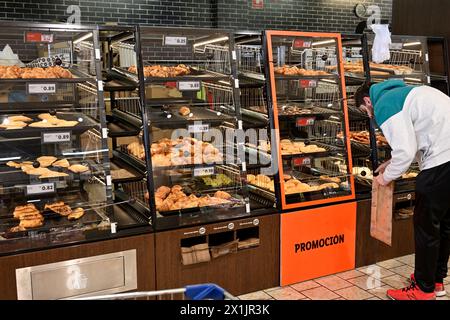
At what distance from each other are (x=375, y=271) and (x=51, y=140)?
10.2ft

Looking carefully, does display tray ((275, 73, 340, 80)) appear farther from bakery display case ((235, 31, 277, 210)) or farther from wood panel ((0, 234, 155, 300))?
wood panel ((0, 234, 155, 300))

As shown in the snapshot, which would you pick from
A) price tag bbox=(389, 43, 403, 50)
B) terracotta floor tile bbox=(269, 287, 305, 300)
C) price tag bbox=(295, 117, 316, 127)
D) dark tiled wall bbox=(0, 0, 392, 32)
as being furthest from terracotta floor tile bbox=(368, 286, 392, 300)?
dark tiled wall bbox=(0, 0, 392, 32)

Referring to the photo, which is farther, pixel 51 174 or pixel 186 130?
pixel 186 130

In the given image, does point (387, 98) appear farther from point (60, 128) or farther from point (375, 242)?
point (60, 128)

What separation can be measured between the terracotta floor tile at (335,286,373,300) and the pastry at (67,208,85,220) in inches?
87.0

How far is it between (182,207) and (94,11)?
13.0 feet

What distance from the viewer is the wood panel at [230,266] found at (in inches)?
140

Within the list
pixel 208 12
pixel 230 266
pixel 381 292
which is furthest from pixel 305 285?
pixel 208 12

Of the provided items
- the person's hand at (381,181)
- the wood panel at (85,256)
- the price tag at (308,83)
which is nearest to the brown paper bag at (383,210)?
the person's hand at (381,181)

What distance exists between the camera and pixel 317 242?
4223mm

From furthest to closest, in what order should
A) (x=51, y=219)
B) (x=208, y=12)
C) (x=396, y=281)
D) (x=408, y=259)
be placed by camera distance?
(x=208, y=12) → (x=408, y=259) → (x=396, y=281) → (x=51, y=219)

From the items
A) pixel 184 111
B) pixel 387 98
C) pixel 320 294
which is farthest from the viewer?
pixel 320 294

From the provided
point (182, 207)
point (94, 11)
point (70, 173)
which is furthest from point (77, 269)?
point (94, 11)

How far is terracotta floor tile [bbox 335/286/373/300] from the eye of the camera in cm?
388
